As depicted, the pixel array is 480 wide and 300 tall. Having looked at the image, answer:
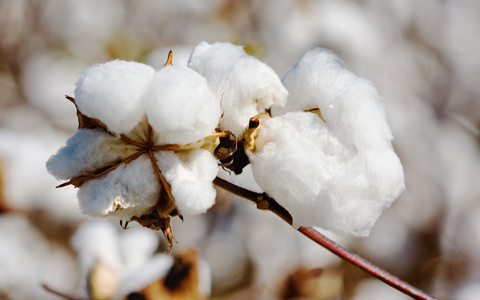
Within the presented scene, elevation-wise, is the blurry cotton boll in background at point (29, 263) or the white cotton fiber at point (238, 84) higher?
the white cotton fiber at point (238, 84)

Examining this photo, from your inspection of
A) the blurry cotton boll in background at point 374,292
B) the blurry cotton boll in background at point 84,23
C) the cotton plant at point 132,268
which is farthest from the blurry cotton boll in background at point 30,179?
the blurry cotton boll in background at point 374,292

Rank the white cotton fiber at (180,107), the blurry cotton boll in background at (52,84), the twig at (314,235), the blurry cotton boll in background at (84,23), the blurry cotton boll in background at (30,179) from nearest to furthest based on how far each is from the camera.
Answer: the white cotton fiber at (180,107), the twig at (314,235), the blurry cotton boll in background at (30,179), the blurry cotton boll in background at (52,84), the blurry cotton boll in background at (84,23)

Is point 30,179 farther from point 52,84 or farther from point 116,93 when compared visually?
point 116,93

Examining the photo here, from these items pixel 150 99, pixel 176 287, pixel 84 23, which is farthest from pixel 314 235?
pixel 84 23

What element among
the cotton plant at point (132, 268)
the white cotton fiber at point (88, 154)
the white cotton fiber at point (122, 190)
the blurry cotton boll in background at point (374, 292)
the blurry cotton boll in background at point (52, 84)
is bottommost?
the blurry cotton boll in background at point (374, 292)

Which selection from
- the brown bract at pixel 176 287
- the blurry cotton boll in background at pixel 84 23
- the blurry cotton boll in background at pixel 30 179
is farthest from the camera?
the blurry cotton boll in background at pixel 84 23

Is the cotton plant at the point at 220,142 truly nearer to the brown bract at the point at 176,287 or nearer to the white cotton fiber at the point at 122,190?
the white cotton fiber at the point at 122,190

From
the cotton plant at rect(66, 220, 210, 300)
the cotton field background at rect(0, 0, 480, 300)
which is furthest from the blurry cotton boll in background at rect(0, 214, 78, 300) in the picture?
the cotton plant at rect(66, 220, 210, 300)

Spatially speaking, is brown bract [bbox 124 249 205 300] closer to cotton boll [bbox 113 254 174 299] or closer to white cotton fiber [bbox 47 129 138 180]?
cotton boll [bbox 113 254 174 299]
